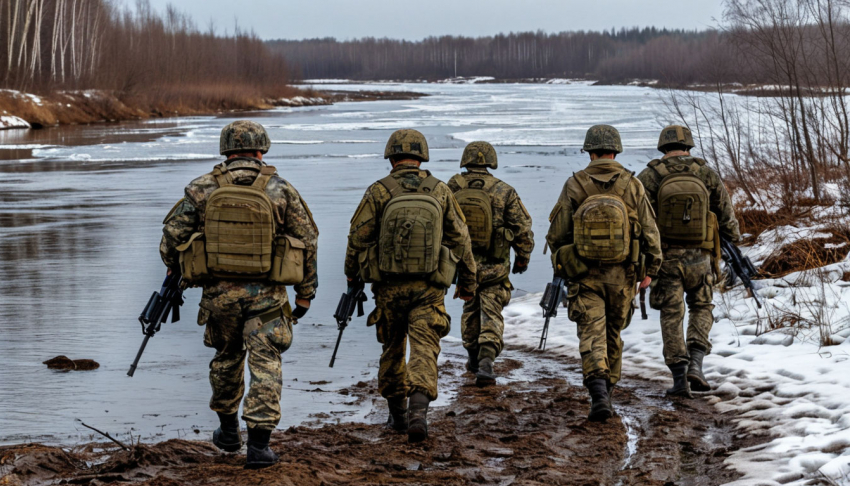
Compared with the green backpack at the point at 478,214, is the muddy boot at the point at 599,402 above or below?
below

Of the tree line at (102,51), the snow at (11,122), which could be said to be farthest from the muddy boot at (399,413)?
the tree line at (102,51)

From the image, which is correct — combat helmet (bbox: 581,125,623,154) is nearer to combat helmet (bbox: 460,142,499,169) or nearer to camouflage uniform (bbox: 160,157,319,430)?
combat helmet (bbox: 460,142,499,169)

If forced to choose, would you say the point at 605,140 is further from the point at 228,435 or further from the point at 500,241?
the point at 228,435

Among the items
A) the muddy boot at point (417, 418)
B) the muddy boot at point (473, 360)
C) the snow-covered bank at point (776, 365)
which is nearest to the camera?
the snow-covered bank at point (776, 365)

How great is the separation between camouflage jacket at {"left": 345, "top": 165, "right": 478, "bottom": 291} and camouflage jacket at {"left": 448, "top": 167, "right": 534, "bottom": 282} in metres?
1.31

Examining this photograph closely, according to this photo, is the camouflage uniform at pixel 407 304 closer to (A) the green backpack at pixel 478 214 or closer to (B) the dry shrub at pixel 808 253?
(A) the green backpack at pixel 478 214

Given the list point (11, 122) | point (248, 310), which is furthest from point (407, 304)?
point (11, 122)

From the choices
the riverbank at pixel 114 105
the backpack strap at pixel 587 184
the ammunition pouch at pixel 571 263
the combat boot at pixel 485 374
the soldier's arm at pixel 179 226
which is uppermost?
the riverbank at pixel 114 105

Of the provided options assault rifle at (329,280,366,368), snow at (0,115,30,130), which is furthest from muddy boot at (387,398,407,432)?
snow at (0,115,30,130)

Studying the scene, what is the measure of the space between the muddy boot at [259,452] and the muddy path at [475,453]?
7cm

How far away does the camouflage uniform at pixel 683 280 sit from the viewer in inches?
253

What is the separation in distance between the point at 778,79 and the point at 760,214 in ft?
5.78

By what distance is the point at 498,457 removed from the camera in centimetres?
492

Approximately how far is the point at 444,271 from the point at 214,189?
4.64ft
